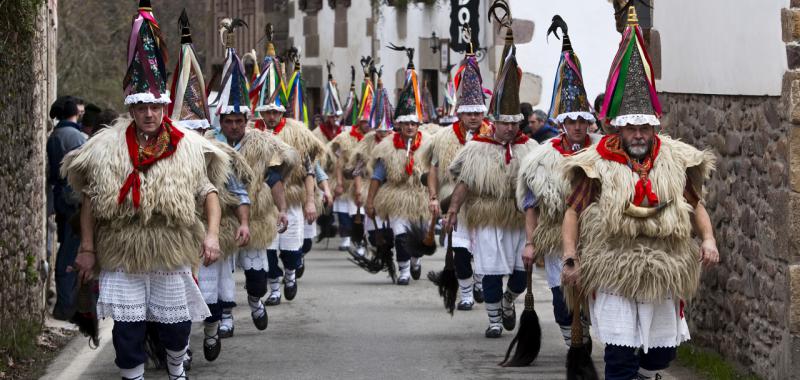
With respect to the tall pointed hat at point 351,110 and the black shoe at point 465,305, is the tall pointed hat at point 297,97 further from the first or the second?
the tall pointed hat at point 351,110

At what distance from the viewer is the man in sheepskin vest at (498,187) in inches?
417

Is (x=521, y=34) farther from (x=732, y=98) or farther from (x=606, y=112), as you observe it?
(x=606, y=112)

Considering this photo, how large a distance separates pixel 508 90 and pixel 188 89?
2385mm

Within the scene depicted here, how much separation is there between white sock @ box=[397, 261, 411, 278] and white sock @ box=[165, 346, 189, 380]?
7.33 meters

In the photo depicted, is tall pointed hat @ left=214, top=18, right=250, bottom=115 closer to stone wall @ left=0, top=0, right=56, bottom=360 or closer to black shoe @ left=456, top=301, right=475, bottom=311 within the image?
stone wall @ left=0, top=0, right=56, bottom=360

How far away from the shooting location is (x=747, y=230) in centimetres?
894

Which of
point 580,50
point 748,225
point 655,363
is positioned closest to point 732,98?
point 748,225

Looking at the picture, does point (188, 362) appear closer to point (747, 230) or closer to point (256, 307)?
point (256, 307)

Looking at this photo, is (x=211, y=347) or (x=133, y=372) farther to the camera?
(x=211, y=347)

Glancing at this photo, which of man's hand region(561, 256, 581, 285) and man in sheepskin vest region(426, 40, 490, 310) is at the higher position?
man in sheepskin vest region(426, 40, 490, 310)

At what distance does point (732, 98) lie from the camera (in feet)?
30.5

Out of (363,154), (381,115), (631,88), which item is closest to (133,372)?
(631,88)

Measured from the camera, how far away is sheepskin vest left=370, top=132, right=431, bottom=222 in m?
15.0

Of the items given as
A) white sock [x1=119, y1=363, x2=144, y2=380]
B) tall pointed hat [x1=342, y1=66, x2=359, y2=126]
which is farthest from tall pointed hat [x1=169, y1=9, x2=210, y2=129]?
tall pointed hat [x1=342, y1=66, x2=359, y2=126]
